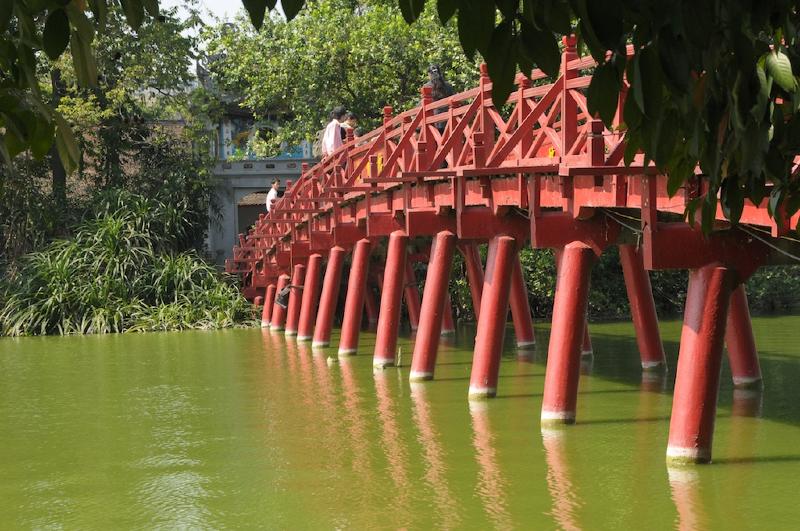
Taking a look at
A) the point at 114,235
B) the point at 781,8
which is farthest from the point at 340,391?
the point at 114,235

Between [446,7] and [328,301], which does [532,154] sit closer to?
[328,301]

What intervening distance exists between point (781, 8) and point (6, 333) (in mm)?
25868

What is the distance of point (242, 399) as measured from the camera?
51.9ft

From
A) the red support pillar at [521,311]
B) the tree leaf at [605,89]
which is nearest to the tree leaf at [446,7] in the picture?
the tree leaf at [605,89]

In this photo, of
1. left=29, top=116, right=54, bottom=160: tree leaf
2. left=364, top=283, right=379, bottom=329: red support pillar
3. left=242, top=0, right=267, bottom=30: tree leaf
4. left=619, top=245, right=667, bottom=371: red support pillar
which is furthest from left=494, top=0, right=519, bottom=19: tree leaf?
left=364, top=283, right=379, bottom=329: red support pillar

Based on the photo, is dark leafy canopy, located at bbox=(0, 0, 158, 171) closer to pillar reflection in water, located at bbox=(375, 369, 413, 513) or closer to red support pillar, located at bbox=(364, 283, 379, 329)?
pillar reflection in water, located at bbox=(375, 369, 413, 513)

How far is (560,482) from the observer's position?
9.98 meters

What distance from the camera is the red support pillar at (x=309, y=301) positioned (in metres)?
23.8

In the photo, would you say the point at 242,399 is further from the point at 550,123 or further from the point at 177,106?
the point at 177,106

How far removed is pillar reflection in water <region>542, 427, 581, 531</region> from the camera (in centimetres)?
883

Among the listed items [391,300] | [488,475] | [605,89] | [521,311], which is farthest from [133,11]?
[521,311]

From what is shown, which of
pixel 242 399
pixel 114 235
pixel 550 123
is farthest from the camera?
pixel 114 235

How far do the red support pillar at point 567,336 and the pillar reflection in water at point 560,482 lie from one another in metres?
0.26

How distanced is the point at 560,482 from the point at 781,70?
677 centimetres
